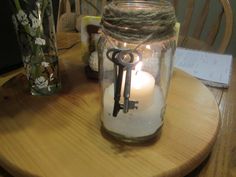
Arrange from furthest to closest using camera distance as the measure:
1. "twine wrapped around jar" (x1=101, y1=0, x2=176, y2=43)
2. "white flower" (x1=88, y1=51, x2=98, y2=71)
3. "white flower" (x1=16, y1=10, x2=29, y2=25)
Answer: "white flower" (x1=88, y1=51, x2=98, y2=71), "white flower" (x1=16, y1=10, x2=29, y2=25), "twine wrapped around jar" (x1=101, y1=0, x2=176, y2=43)

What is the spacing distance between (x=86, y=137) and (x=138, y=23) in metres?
0.23

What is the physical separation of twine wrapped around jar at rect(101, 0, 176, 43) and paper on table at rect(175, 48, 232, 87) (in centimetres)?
39

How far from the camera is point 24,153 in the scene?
0.49 meters

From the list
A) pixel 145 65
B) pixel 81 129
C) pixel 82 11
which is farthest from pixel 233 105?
pixel 82 11

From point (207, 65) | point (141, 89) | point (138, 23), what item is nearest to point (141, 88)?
point (141, 89)

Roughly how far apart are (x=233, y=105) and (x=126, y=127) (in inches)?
13.3

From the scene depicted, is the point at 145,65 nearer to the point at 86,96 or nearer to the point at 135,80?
the point at 135,80

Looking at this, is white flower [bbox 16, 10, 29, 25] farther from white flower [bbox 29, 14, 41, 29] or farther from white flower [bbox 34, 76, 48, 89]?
white flower [bbox 34, 76, 48, 89]

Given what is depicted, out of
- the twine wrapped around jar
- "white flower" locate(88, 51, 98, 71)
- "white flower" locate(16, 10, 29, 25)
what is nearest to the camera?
the twine wrapped around jar

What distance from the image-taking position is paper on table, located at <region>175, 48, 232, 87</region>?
2.67 ft

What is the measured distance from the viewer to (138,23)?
433mm

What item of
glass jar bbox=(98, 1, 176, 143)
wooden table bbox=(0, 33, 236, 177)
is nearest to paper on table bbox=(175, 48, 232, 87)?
wooden table bbox=(0, 33, 236, 177)

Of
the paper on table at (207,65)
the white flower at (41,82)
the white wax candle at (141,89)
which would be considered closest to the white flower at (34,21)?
the white flower at (41,82)

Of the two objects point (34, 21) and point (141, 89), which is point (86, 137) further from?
point (34, 21)
